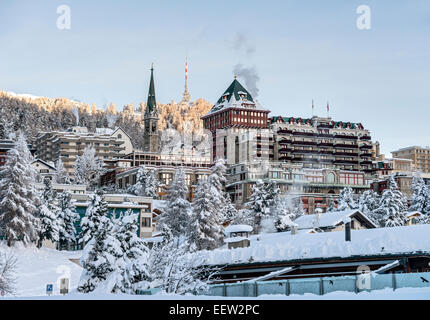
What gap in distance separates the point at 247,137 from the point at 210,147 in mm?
15732

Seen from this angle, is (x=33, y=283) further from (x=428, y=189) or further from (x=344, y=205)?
(x=428, y=189)

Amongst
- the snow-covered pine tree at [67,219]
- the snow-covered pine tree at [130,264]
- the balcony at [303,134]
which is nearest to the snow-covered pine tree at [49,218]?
the snow-covered pine tree at [67,219]

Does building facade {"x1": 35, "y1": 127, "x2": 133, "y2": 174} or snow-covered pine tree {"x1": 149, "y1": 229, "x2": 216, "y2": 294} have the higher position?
building facade {"x1": 35, "y1": 127, "x2": 133, "y2": 174}

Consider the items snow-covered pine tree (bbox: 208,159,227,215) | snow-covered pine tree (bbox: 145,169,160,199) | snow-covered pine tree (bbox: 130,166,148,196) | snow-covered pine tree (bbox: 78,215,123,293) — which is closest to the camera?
snow-covered pine tree (bbox: 78,215,123,293)

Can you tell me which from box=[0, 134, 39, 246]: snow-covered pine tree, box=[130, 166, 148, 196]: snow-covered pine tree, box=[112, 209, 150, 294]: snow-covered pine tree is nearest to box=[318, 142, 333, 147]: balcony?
box=[130, 166, 148, 196]: snow-covered pine tree

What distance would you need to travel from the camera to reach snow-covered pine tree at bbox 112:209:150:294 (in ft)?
119

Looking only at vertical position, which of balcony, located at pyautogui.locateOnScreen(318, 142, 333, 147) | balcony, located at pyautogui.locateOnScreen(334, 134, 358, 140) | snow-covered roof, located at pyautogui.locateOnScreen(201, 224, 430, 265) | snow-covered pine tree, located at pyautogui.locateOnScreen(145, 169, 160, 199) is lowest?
snow-covered roof, located at pyautogui.locateOnScreen(201, 224, 430, 265)

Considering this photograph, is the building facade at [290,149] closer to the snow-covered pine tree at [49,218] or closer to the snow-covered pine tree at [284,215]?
the snow-covered pine tree at [284,215]

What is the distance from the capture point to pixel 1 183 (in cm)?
8006

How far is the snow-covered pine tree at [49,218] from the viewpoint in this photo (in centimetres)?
8344

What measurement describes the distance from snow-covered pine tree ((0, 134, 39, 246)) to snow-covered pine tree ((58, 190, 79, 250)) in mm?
5676

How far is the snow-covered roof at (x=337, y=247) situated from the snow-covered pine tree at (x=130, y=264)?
5253mm

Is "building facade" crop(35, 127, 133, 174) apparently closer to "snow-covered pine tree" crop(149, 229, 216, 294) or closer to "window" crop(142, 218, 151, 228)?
"window" crop(142, 218, 151, 228)
